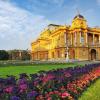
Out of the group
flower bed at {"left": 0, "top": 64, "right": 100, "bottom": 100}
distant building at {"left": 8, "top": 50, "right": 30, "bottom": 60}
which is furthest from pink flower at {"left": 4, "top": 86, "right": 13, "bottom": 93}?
distant building at {"left": 8, "top": 50, "right": 30, "bottom": 60}

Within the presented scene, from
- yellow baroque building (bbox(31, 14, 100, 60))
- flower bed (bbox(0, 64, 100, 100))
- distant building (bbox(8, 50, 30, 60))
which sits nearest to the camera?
flower bed (bbox(0, 64, 100, 100))

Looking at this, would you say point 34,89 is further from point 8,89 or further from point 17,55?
point 17,55

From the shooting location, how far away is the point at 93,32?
11138 centimetres

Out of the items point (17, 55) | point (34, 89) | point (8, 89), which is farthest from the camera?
point (17, 55)

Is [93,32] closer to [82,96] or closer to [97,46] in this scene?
[97,46]

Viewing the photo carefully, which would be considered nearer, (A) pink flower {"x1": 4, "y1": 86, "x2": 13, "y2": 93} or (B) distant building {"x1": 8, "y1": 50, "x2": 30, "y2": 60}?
(A) pink flower {"x1": 4, "y1": 86, "x2": 13, "y2": 93}

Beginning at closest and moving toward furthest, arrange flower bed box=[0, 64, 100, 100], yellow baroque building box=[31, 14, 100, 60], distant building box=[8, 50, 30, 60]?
flower bed box=[0, 64, 100, 100]
yellow baroque building box=[31, 14, 100, 60]
distant building box=[8, 50, 30, 60]

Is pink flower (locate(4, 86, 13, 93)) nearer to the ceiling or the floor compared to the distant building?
nearer to the floor

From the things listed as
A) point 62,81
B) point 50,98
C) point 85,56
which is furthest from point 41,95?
point 85,56

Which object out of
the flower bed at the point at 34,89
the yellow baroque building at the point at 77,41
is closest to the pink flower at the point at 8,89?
the flower bed at the point at 34,89

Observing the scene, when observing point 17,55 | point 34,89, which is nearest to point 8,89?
point 34,89

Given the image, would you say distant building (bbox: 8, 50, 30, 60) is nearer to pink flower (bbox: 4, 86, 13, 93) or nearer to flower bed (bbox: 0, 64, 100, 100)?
flower bed (bbox: 0, 64, 100, 100)

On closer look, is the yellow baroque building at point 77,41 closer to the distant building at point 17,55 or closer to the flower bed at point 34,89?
the distant building at point 17,55

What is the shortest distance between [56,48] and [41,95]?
97855mm
